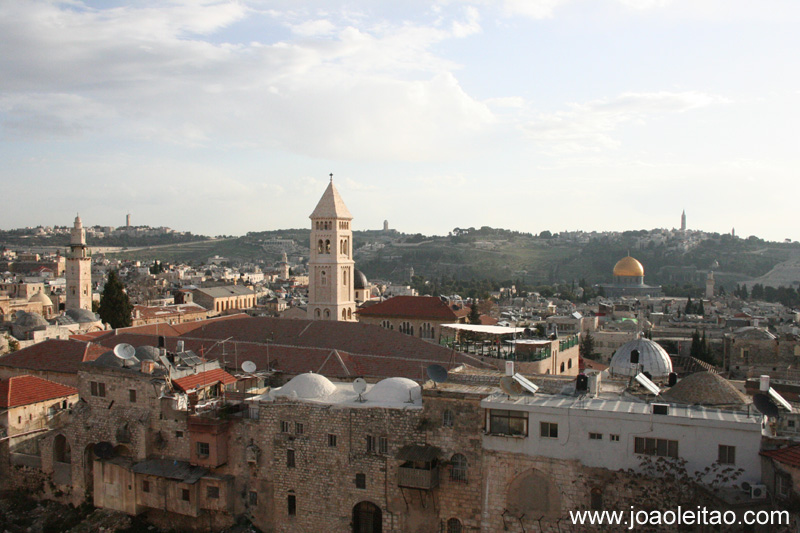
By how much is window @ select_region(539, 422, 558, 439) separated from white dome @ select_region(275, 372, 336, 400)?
6.87 meters

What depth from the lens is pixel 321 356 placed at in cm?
3038

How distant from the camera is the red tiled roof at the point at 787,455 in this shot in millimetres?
14812

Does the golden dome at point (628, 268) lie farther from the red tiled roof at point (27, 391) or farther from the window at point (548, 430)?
the window at point (548, 430)

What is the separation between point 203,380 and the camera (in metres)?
24.0

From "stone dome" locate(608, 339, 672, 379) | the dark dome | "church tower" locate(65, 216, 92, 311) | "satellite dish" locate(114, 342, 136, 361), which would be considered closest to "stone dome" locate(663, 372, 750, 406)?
"stone dome" locate(608, 339, 672, 379)

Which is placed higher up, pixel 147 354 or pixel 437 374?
pixel 437 374

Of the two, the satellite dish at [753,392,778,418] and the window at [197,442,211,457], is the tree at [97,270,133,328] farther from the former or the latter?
the satellite dish at [753,392,778,418]

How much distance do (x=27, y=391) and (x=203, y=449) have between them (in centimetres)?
1011

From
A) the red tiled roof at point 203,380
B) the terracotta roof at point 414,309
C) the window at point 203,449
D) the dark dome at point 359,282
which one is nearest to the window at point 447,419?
the window at point 203,449

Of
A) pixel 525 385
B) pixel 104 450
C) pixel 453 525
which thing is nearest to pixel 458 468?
pixel 453 525

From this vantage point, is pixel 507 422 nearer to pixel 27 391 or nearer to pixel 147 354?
pixel 147 354

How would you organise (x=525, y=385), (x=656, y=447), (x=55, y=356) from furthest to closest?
(x=55, y=356), (x=525, y=385), (x=656, y=447)

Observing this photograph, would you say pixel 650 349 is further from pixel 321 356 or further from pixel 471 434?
pixel 321 356

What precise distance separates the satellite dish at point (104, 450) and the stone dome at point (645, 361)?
17.9m
